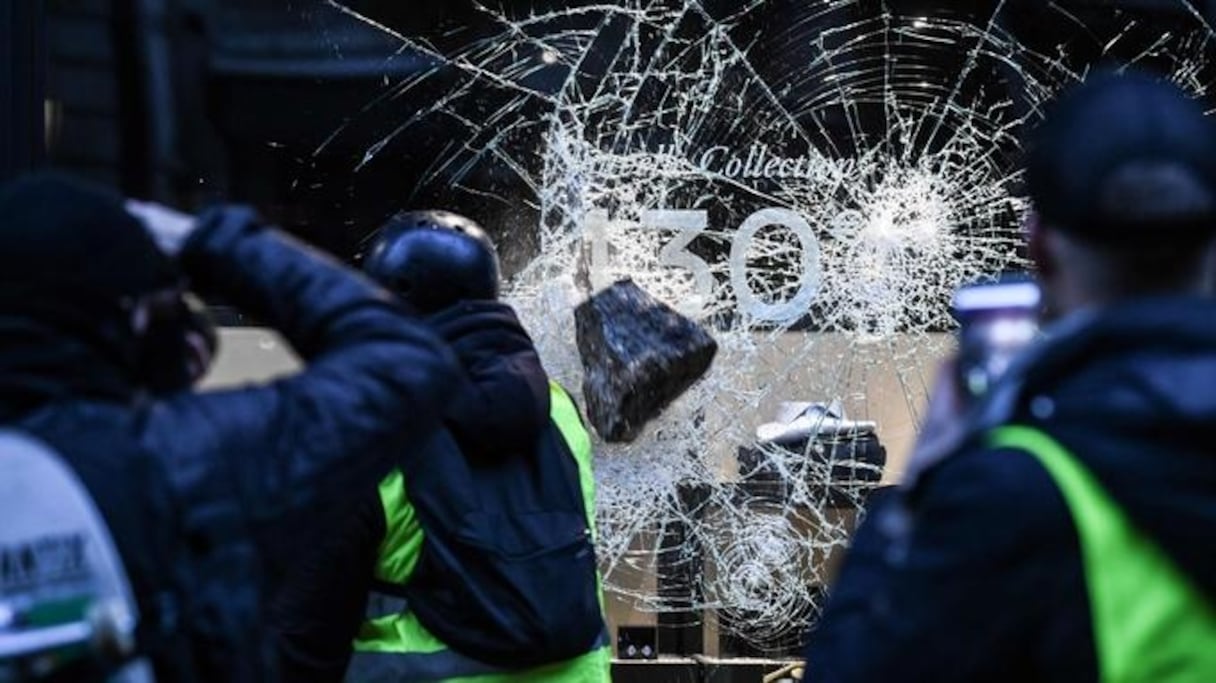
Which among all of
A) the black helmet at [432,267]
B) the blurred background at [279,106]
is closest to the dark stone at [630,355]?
the blurred background at [279,106]

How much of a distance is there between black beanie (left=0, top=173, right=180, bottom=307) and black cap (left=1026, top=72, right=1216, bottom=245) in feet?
2.54

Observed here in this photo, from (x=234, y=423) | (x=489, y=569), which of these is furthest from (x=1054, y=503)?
(x=489, y=569)

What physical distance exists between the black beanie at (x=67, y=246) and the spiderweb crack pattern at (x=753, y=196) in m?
2.25

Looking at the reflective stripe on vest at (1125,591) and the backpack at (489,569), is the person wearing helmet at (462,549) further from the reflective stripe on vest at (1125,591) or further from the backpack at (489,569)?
the reflective stripe on vest at (1125,591)

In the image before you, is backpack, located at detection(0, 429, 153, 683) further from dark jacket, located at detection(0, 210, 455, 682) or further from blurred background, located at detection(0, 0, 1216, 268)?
blurred background, located at detection(0, 0, 1216, 268)

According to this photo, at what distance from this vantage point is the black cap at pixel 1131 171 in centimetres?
140

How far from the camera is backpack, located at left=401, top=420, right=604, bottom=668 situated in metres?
2.72

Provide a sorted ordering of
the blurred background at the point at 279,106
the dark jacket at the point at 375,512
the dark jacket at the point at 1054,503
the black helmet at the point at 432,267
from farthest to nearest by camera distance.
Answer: the blurred background at the point at 279,106, the black helmet at the point at 432,267, the dark jacket at the point at 375,512, the dark jacket at the point at 1054,503

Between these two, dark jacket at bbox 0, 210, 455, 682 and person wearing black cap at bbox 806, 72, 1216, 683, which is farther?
dark jacket at bbox 0, 210, 455, 682

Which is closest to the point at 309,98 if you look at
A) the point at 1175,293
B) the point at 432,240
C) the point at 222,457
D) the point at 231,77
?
the point at 231,77

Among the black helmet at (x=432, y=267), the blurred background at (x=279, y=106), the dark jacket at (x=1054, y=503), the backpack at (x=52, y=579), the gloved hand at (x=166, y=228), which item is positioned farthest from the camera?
the blurred background at (x=279, y=106)

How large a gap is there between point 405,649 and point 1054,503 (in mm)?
1634

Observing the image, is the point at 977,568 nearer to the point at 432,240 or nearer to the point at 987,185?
the point at 432,240

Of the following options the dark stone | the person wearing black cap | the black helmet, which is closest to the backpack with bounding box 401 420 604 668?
the black helmet
